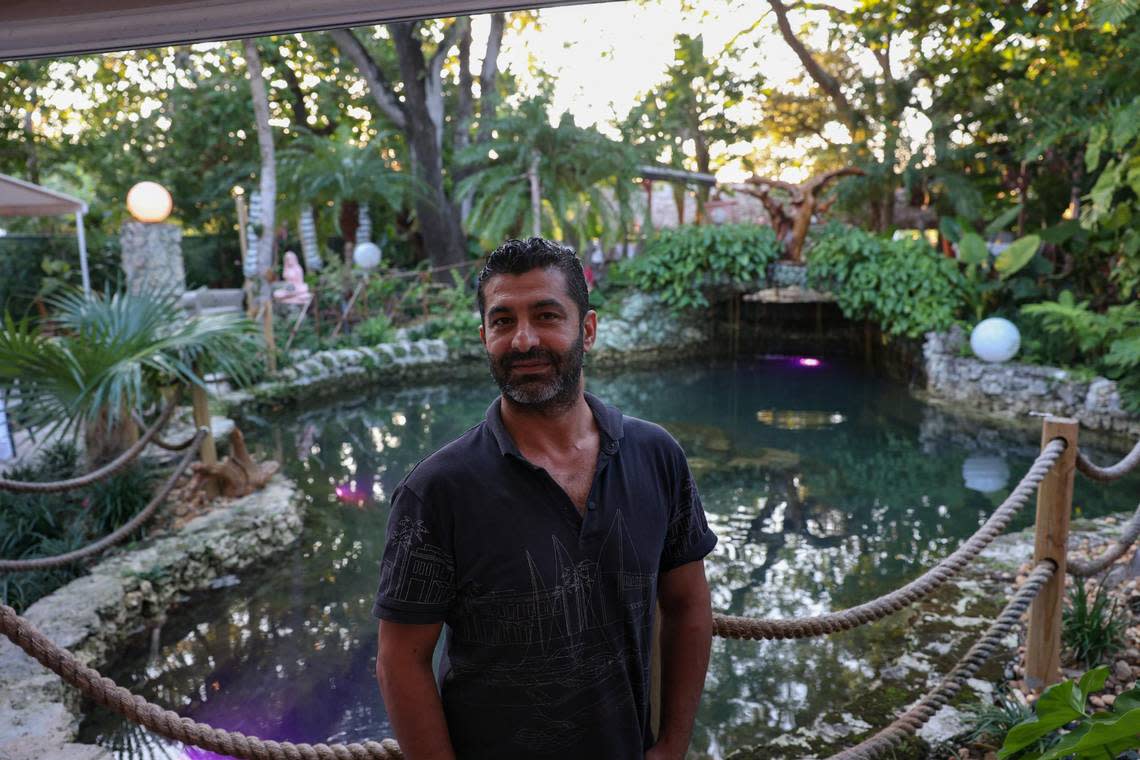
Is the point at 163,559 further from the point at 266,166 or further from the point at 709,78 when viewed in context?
the point at 709,78

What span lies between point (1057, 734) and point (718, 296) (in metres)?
13.9

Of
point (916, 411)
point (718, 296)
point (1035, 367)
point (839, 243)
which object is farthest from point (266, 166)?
point (1035, 367)

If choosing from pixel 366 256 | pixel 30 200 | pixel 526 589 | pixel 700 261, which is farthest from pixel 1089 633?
pixel 366 256

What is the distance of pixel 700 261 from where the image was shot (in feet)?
50.3

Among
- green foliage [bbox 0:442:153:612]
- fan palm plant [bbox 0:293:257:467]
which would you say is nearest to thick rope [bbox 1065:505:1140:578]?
fan palm plant [bbox 0:293:257:467]

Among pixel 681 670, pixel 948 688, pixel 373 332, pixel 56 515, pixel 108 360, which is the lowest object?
pixel 56 515

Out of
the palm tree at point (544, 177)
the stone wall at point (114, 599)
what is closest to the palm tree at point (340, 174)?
the palm tree at point (544, 177)

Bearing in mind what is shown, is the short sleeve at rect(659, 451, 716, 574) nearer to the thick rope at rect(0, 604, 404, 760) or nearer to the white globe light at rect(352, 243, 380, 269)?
the thick rope at rect(0, 604, 404, 760)

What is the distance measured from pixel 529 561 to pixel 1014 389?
1117 cm

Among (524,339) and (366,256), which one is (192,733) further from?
(366,256)

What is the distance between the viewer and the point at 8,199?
8.28 m

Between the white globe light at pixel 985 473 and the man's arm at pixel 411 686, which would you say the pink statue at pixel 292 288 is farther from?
the man's arm at pixel 411 686

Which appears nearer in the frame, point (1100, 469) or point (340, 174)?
point (1100, 469)

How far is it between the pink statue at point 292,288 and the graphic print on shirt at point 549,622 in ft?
42.9
